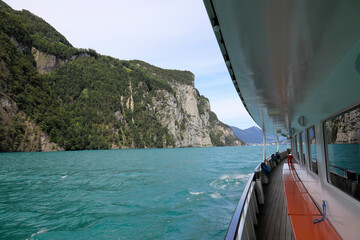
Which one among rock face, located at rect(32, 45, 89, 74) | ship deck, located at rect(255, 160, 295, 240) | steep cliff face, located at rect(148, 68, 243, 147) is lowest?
ship deck, located at rect(255, 160, 295, 240)

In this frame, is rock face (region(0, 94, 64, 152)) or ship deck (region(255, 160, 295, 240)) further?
rock face (region(0, 94, 64, 152))

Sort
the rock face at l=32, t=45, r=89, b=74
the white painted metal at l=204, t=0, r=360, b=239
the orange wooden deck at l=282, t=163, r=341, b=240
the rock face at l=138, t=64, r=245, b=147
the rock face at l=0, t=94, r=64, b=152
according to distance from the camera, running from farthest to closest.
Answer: the rock face at l=138, t=64, r=245, b=147
the rock face at l=32, t=45, r=89, b=74
the rock face at l=0, t=94, r=64, b=152
the orange wooden deck at l=282, t=163, r=341, b=240
the white painted metal at l=204, t=0, r=360, b=239

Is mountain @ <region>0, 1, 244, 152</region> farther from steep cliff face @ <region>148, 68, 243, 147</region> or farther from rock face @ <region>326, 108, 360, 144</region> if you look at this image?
rock face @ <region>326, 108, 360, 144</region>

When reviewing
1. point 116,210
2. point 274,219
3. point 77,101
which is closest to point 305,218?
point 274,219

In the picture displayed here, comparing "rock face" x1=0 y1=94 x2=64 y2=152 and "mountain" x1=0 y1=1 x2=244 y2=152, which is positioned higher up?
"mountain" x1=0 y1=1 x2=244 y2=152

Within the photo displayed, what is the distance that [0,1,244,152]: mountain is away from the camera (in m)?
58.1

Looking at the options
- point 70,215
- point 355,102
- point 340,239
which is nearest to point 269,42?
point 355,102

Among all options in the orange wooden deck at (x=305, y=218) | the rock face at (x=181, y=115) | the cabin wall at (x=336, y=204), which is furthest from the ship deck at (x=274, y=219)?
the rock face at (x=181, y=115)

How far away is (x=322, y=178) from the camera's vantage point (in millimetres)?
3057

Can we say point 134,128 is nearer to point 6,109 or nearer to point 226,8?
point 6,109

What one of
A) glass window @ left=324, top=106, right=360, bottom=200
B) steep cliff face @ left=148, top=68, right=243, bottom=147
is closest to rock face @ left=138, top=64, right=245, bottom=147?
steep cliff face @ left=148, top=68, right=243, bottom=147

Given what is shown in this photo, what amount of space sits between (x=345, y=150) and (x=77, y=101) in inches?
3788

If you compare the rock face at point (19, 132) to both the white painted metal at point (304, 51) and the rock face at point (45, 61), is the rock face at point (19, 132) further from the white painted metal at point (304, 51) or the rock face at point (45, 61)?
the white painted metal at point (304, 51)

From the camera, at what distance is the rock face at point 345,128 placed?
194 cm
